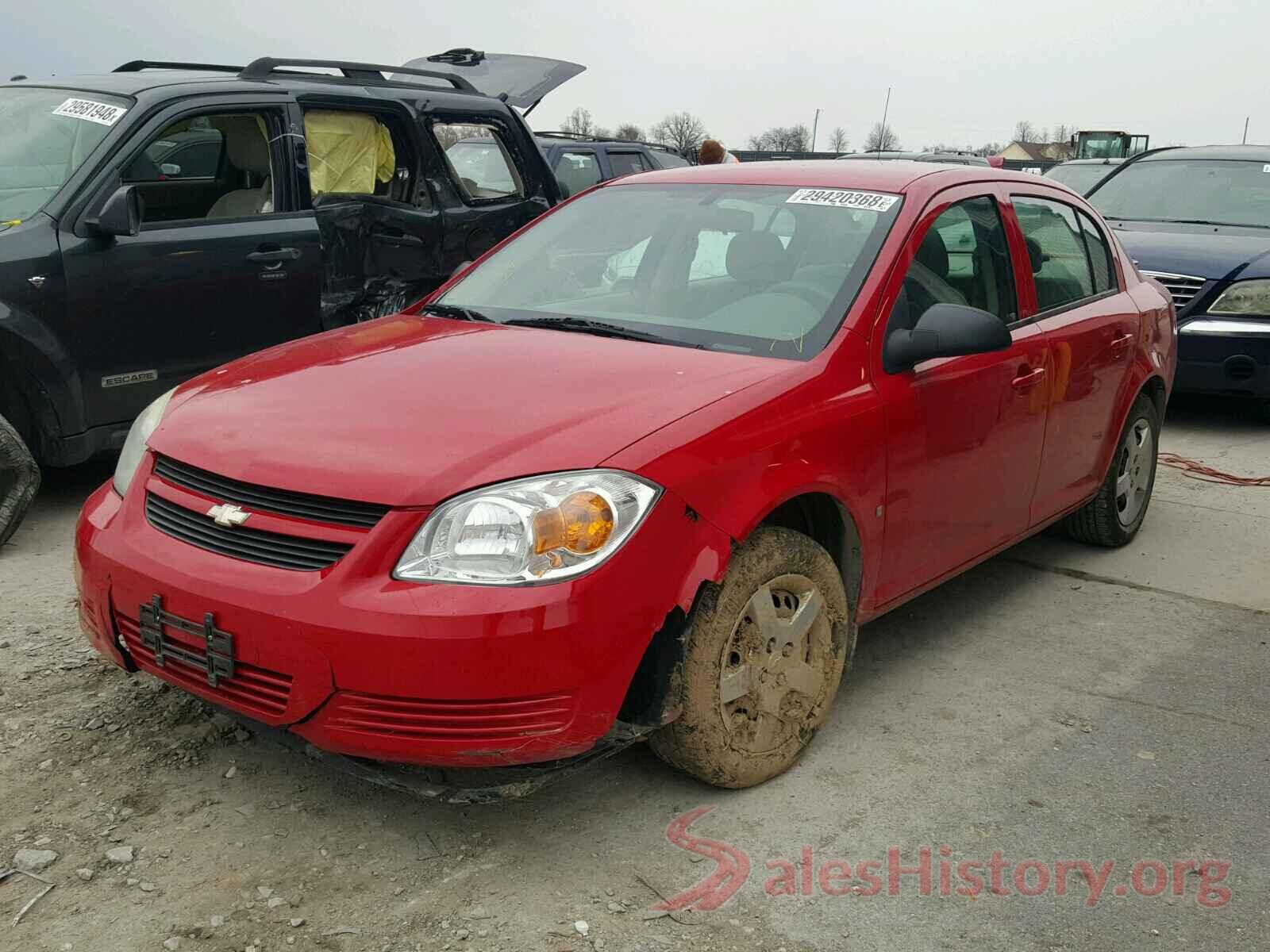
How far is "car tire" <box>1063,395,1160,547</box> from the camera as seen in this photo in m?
5.23

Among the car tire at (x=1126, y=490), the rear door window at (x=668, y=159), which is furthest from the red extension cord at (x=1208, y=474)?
the rear door window at (x=668, y=159)

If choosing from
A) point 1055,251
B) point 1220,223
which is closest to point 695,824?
point 1055,251

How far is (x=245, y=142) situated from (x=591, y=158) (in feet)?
27.6

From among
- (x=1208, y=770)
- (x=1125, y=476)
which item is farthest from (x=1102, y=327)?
(x=1208, y=770)

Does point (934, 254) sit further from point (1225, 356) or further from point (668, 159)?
point (668, 159)

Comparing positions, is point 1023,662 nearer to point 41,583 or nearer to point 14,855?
point 14,855

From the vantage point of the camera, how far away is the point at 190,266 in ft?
18.1

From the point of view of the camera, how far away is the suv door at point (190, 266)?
5.21 metres

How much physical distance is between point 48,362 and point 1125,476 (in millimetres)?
4334

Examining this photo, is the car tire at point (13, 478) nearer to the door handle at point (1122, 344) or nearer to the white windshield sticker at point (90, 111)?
the white windshield sticker at point (90, 111)

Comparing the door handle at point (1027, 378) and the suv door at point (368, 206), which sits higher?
the suv door at point (368, 206)

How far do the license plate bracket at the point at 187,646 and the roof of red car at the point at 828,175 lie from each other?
2.25 meters

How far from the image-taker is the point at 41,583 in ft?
15.0

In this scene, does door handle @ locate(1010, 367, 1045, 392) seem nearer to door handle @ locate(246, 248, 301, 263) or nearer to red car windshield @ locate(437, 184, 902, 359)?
red car windshield @ locate(437, 184, 902, 359)
